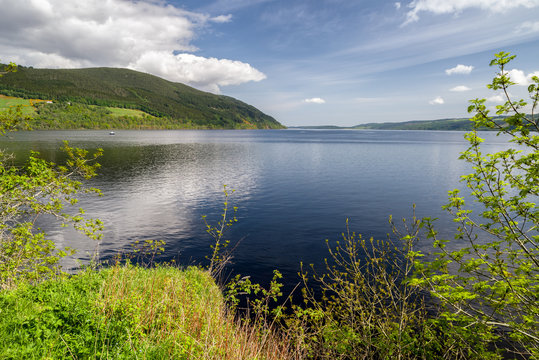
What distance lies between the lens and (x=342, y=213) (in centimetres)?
3638

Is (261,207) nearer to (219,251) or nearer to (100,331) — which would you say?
(219,251)

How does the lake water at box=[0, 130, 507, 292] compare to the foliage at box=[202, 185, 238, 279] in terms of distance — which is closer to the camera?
the foliage at box=[202, 185, 238, 279]

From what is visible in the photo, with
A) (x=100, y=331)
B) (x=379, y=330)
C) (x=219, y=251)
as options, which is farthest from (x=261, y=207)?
(x=100, y=331)

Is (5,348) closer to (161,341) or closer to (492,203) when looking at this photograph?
(161,341)

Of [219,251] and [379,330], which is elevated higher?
[379,330]

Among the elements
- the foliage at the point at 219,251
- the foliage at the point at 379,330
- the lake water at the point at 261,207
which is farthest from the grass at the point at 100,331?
the lake water at the point at 261,207

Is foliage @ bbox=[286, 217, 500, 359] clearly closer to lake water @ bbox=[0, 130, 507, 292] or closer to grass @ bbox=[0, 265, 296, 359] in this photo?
grass @ bbox=[0, 265, 296, 359]

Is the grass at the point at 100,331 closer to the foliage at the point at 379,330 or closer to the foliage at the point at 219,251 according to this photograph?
the foliage at the point at 379,330

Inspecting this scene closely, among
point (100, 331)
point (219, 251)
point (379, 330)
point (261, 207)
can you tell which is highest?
point (100, 331)

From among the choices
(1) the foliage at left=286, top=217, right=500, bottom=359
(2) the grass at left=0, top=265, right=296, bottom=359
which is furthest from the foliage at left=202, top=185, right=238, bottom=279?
(1) the foliage at left=286, top=217, right=500, bottom=359

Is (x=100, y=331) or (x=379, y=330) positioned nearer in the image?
(x=100, y=331)

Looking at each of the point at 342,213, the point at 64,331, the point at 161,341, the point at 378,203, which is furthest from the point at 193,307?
the point at 378,203

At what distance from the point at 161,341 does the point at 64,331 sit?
9.15 feet

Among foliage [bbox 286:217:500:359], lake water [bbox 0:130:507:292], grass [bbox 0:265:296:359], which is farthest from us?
lake water [bbox 0:130:507:292]
